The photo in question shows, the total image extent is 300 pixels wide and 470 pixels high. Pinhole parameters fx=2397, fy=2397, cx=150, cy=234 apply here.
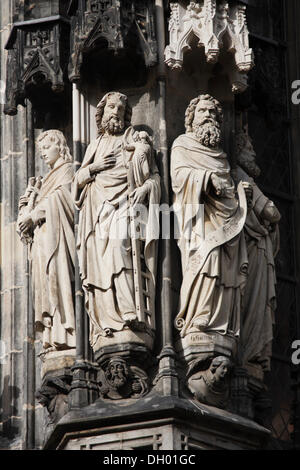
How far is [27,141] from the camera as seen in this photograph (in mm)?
22172

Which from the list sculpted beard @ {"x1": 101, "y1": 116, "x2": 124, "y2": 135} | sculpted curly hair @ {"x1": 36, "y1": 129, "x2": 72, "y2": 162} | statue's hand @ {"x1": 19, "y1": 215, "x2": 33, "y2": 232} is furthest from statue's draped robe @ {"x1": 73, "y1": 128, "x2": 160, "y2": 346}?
sculpted curly hair @ {"x1": 36, "y1": 129, "x2": 72, "y2": 162}

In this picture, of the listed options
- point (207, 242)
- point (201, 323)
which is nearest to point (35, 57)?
point (207, 242)

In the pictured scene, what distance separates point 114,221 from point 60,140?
1.60 m

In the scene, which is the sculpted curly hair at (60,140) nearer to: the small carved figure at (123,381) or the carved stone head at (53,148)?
the carved stone head at (53,148)

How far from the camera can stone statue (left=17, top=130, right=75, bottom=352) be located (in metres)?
20.6

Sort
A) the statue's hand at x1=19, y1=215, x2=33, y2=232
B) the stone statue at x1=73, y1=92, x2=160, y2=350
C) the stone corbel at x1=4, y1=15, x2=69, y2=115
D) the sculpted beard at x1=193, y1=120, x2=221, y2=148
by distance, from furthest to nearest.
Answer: the stone corbel at x1=4, y1=15, x2=69, y2=115
the statue's hand at x1=19, y1=215, x2=33, y2=232
the sculpted beard at x1=193, y1=120, x2=221, y2=148
the stone statue at x1=73, y1=92, x2=160, y2=350

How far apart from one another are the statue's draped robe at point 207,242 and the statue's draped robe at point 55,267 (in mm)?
1011

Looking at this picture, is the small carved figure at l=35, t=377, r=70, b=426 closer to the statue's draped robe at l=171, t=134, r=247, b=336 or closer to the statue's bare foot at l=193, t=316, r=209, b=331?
the statue's draped robe at l=171, t=134, r=247, b=336

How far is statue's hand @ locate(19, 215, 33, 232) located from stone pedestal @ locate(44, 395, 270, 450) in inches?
78.9

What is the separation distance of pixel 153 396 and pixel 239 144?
2899 mm

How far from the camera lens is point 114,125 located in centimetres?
2078

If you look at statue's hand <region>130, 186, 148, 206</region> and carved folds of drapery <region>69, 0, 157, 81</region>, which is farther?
carved folds of drapery <region>69, 0, 157, 81</region>

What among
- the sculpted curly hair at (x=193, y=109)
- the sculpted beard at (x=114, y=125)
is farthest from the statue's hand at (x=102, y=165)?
the sculpted curly hair at (x=193, y=109)

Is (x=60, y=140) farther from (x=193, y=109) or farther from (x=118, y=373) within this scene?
(x=118, y=373)
